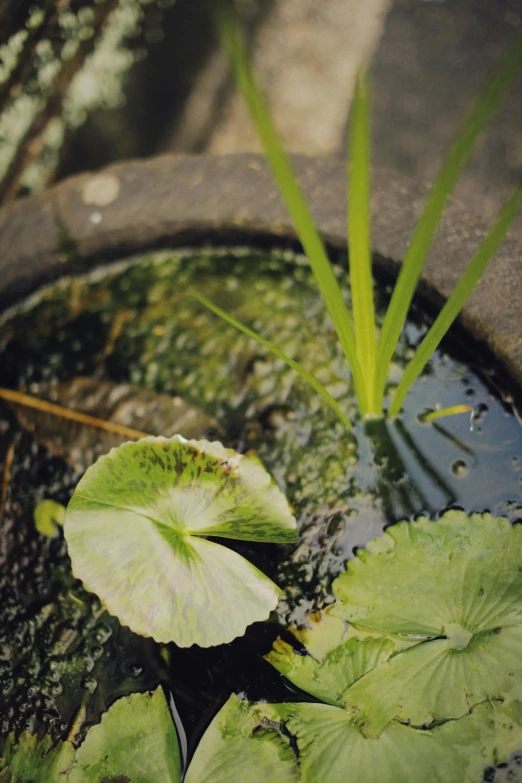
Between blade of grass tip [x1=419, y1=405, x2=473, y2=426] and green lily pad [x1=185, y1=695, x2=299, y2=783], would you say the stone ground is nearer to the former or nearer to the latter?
blade of grass tip [x1=419, y1=405, x2=473, y2=426]

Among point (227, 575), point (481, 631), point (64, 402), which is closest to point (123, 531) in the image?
point (227, 575)

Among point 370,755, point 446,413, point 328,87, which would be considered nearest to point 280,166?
point 446,413

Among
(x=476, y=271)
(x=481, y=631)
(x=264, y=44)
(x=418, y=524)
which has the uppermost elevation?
(x=264, y=44)

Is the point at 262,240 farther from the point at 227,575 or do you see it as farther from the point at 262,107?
the point at 227,575

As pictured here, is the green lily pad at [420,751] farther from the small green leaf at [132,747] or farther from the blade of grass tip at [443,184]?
the blade of grass tip at [443,184]

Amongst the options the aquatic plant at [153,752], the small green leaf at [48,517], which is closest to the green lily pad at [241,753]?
the aquatic plant at [153,752]

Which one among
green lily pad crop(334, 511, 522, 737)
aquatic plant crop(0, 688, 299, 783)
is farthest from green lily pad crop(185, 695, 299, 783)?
green lily pad crop(334, 511, 522, 737)
